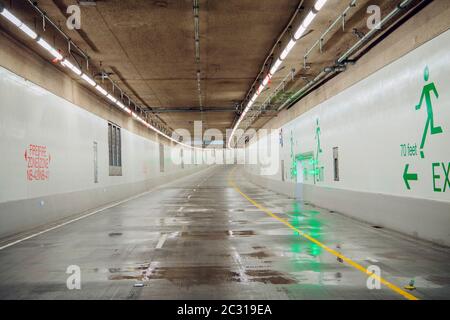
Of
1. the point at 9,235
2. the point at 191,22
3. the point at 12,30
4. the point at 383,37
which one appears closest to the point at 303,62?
the point at 383,37

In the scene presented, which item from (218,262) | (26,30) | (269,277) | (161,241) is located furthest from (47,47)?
(269,277)

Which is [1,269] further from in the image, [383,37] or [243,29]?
[383,37]

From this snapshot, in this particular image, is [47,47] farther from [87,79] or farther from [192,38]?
[87,79]

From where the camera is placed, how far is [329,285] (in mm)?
7730

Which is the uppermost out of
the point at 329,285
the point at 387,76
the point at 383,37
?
the point at 383,37

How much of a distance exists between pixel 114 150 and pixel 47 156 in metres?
12.2

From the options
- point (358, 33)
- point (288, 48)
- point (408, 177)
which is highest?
point (358, 33)

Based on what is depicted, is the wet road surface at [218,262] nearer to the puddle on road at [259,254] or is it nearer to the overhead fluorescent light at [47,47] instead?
the puddle on road at [259,254]

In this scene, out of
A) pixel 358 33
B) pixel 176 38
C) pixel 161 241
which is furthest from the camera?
pixel 176 38

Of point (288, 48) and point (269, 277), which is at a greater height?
point (288, 48)

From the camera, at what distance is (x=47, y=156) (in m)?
17.5

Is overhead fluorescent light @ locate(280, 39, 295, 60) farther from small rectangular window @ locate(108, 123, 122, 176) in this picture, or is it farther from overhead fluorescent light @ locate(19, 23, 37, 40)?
small rectangular window @ locate(108, 123, 122, 176)

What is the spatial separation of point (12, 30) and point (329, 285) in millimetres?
11272

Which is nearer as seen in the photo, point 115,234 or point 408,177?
point 408,177
